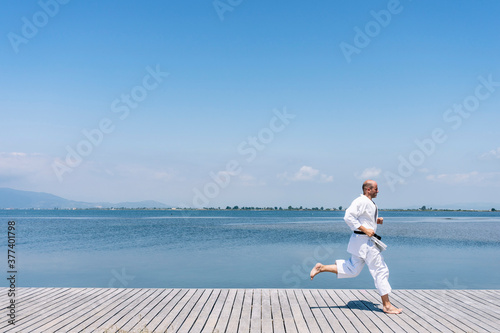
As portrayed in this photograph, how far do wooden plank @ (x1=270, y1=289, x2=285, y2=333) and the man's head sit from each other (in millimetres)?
2146

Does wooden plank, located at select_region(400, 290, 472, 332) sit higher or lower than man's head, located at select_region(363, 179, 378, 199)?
lower

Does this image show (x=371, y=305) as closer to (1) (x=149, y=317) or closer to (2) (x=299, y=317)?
(2) (x=299, y=317)

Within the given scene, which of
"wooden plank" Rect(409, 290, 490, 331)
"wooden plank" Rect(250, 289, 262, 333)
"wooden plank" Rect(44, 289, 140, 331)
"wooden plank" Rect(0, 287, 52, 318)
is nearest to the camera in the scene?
"wooden plank" Rect(250, 289, 262, 333)

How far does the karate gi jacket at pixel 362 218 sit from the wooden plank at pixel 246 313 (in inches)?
70.0

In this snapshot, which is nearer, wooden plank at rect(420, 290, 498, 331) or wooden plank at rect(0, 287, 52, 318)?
wooden plank at rect(420, 290, 498, 331)

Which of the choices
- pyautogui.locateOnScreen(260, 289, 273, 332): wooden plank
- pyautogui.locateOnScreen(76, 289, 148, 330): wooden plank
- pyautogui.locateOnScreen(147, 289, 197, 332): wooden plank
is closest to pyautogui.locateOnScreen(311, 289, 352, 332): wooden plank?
pyautogui.locateOnScreen(260, 289, 273, 332): wooden plank

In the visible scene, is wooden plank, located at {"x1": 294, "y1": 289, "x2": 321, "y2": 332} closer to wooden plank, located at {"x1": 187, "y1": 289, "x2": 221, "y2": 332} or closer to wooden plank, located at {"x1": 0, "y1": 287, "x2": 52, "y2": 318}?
wooden plank, located at {"x1": 187, "y1": 289, "x2": 221, "y2": 332}

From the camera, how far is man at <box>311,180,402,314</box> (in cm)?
577

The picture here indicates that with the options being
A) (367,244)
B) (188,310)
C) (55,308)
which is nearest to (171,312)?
(188,310)

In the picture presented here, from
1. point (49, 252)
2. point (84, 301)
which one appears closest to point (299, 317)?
point (84, 301)

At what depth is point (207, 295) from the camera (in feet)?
22.6

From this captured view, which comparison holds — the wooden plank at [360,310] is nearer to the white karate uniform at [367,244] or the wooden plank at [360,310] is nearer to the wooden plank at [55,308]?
the white karate uniform at [367,244]

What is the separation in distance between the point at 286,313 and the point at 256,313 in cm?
43

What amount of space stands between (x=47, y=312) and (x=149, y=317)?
5.22 feet
